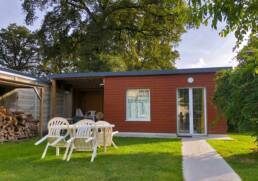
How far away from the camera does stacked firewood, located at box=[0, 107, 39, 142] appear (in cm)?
1142

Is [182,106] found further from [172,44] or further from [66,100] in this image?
[172,44]

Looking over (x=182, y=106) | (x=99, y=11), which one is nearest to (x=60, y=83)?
(x=182, y=106)

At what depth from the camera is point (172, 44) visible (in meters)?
24.9

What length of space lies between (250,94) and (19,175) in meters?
5.22

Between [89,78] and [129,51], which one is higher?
[129,51]

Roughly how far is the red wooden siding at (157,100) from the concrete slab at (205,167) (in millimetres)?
4153

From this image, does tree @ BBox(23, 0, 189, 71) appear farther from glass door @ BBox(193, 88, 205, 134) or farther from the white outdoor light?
glass door @ BBox(193, 88, 205, 134)

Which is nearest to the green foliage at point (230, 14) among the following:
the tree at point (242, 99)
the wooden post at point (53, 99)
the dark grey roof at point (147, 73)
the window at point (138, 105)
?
the tree at point (242, 99)

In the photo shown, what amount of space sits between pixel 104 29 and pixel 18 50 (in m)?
13.2

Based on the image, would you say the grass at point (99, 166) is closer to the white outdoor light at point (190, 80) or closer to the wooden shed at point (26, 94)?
the wooden shed at point (26, 94)

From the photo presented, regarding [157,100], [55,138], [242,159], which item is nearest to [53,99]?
[157,100]

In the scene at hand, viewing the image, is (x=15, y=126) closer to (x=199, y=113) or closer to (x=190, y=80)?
(x=190, y=80)

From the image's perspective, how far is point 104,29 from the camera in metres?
21.8

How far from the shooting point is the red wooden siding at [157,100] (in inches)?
495
